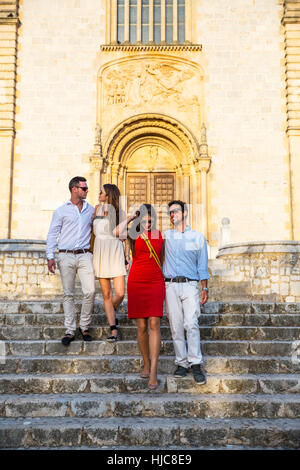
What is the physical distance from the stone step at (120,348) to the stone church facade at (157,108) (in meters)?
8.01

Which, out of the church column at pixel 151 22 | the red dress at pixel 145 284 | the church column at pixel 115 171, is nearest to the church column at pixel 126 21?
the church column at pixel 151 22

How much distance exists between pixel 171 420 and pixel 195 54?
1297 cm

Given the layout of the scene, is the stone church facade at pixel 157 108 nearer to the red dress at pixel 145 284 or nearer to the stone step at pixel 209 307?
the stone step at pixel 209 307

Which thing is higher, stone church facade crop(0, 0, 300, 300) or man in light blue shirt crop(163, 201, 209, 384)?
stone church facade crop(0, 0, 300, 300)

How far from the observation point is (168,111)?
45.2 feet

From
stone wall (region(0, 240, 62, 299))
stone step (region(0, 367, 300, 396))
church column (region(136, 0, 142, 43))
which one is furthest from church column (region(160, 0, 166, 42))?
stone step (region(0, 367, 300, 396))

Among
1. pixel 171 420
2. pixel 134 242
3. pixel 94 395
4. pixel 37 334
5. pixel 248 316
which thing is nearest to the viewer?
pixel 171 420

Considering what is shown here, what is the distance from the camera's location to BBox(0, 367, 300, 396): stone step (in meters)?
4.23

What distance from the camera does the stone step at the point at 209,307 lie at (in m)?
6.04

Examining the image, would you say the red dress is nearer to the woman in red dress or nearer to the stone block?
the woman in red dress

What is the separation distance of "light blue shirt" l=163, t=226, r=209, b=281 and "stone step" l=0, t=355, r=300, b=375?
1.01 metres

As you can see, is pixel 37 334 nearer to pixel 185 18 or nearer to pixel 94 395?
pixel 94 395
